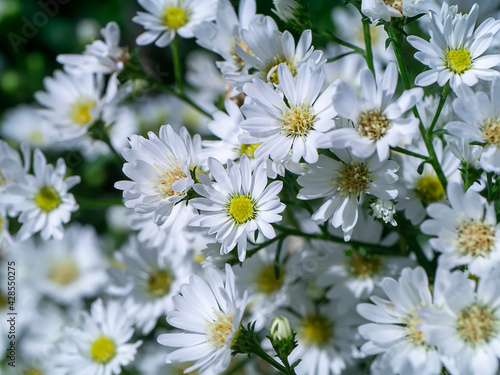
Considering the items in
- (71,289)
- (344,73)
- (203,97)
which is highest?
(344,73)

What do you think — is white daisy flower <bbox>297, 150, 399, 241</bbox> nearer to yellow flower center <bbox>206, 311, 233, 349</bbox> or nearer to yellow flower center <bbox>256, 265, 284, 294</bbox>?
yellow flower center <bbox>206, 311, 233, 349</bbox>

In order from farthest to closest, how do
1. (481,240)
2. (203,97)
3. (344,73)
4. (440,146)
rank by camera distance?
(203,97) → (344,73) → (440,146) → (481,240)

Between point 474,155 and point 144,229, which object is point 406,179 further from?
point 144,229

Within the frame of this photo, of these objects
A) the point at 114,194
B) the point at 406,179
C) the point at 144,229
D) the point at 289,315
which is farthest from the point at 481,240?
the point at 114,194

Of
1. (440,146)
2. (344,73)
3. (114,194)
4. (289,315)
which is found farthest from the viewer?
(114,194)

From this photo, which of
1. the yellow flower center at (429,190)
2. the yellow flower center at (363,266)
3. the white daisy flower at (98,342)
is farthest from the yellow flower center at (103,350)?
the yellow flower center at (429,190)

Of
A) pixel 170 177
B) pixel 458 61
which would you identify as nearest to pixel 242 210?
pixel 170 177
